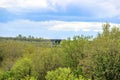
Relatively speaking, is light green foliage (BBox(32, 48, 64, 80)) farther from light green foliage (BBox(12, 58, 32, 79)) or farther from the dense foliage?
light green foliage (BBox(12, 58, 32, 79))

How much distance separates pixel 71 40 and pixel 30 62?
11548mm

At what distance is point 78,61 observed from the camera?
2889 inches

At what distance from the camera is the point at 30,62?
82688 millimetres

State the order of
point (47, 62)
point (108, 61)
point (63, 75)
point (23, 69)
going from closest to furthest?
1. point (63, 75)
2. point (108, 61)
3. point (47, 62)
4. point (23, 69)

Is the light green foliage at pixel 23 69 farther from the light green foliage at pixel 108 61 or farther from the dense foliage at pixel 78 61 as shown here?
the light green foliage at pixel 108 61

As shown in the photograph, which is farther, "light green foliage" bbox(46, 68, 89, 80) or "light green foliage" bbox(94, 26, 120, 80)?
"light green foliage" bbox(94, 26, 120, 80)

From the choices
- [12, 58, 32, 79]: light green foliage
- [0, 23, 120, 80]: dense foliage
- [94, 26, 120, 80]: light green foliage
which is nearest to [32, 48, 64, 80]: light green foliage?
[0, 23, 120, 80]: dense foliage

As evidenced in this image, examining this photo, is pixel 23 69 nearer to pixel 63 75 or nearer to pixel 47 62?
pixel 47 62

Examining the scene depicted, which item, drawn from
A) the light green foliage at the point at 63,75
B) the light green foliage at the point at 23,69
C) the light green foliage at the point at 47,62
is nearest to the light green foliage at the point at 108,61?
the light green foliage at the point at 63,75

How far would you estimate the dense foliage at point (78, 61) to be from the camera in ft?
198

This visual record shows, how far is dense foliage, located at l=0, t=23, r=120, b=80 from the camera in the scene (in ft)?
198

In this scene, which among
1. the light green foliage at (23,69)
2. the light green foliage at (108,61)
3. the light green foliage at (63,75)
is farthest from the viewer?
the light green foliage at (23,69)

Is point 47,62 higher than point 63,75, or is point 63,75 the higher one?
point 47,62

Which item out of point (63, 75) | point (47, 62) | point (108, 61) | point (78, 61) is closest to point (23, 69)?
point (47, 62)
